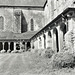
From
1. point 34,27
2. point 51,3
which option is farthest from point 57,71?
point 34,27

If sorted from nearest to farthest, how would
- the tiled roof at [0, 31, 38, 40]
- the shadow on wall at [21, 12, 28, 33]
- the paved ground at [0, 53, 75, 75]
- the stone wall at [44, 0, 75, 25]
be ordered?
the paved ground at [0, 53, 75, 75]
the stone wall at [44, 0, 75, 25]
the tiled roof at [0, 31, 38, 40]
the shadow on wall at [21, 12, 28, 33]

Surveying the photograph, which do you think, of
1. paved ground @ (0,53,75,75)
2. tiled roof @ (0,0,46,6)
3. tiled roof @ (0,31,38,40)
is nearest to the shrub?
paved ground @ (0,53,75,75)

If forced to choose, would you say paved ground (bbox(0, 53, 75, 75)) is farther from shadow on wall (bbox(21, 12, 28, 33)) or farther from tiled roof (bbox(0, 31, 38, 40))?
shadow on wall (bbox(21, 12, 28, 33))

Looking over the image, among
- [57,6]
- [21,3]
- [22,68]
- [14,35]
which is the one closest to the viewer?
[22,68]

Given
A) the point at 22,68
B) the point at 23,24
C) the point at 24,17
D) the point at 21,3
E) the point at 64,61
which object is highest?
the point at 21,3

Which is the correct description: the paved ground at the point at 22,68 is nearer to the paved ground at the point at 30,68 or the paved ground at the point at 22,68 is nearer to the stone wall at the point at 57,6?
the paved ground at the point at 30,68

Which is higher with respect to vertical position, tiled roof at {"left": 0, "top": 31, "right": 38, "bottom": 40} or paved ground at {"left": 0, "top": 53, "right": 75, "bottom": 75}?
tiled roof at {"left": 0, "top": 31, "right": 38, "bottom": 40}

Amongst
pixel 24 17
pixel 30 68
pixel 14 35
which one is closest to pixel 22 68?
pixel 30 68

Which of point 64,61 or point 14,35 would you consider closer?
point 64,61

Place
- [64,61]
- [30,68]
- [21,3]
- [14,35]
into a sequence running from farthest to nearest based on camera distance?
[21,3] < [14,35] < [30,68] < [64,61]

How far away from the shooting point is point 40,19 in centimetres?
4369

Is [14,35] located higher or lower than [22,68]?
higher

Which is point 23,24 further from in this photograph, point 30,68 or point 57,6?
point 30,68

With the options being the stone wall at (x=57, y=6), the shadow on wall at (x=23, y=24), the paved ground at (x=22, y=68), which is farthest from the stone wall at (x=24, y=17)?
the paved ground at (x=22, y=68)
